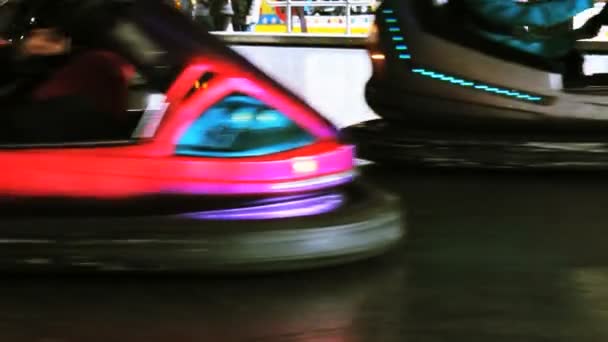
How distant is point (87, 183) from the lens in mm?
2012

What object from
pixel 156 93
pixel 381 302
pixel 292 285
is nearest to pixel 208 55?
pixel 156 93

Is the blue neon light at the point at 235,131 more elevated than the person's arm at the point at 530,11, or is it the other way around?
the person's arm at the point at 530,11

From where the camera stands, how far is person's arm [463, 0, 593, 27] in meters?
3.23

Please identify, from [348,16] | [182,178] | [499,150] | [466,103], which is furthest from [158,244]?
[348,16]

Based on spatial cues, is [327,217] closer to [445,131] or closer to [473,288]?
[473,288]

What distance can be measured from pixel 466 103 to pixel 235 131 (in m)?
1.33

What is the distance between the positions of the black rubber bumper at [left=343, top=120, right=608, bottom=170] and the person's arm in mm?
449

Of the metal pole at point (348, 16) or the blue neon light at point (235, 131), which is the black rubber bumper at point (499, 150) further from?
the metal pole at point (348, 16)

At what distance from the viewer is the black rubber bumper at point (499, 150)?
298 cm

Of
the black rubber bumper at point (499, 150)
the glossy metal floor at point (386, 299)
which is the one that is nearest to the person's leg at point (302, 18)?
the black rubber bumper at point (499, 150)

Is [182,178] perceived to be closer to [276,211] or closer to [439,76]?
[276,211]

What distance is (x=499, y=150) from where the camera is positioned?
3.01 m

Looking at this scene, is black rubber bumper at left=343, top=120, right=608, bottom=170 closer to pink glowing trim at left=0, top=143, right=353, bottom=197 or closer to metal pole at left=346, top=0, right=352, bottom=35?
pink glowing trim at left=0, top=143, right=353, bottom=197

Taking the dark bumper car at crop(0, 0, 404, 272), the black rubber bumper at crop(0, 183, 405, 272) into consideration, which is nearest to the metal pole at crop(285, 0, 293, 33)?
the dark bumper car at crop(0, 0, 404, 272)
